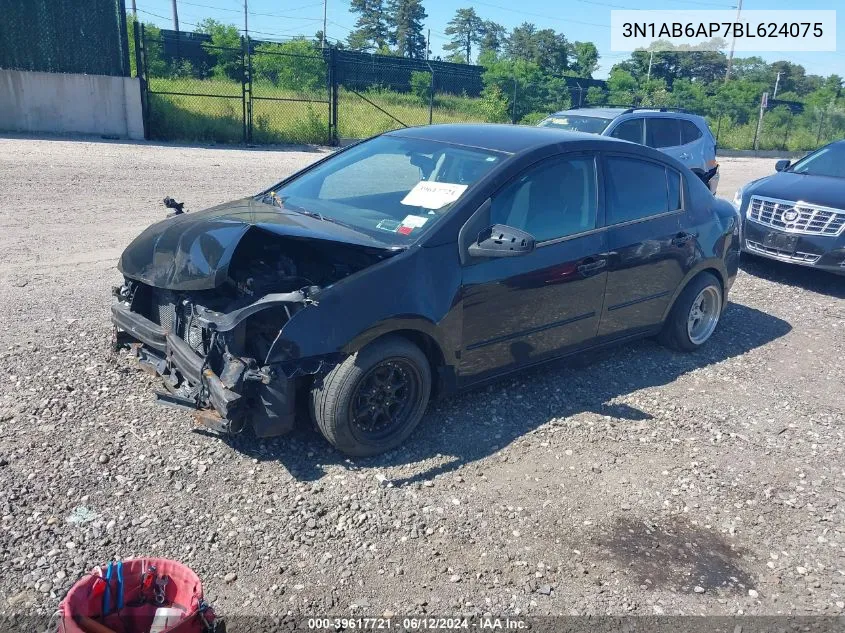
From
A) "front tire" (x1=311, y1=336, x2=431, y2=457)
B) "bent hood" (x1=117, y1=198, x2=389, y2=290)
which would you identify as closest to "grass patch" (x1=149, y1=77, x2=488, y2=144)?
"bent hood" (x1=117, y1=198, x2=389, y2=290)

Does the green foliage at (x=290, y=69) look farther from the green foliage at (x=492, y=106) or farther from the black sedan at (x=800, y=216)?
the black sedan at (x=800, y=216)

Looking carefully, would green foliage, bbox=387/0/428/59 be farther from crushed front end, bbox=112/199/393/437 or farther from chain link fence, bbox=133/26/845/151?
crushed front end, bbox=112/199/393/437

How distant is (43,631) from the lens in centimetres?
281

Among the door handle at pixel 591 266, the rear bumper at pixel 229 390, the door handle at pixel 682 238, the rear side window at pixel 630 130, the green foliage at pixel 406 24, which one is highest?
the green foliage at pixel 406 24

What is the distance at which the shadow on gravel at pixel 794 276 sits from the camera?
337 inches

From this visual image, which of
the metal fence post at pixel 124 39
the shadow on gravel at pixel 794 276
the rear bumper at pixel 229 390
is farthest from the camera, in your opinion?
the metal fence post at pixel 124 39

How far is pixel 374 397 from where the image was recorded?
405 centimetres

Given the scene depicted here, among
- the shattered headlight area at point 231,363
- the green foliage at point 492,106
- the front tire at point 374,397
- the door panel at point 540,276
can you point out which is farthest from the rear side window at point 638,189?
the green foliage at point 492,106

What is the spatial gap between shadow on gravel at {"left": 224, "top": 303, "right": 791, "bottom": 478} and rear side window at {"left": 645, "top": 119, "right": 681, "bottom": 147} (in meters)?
6.52

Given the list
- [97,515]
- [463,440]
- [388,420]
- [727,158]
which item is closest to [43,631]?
[97,515]

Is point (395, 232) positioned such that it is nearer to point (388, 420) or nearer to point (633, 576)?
point (388, 420)

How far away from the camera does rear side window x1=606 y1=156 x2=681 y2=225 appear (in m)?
5.12

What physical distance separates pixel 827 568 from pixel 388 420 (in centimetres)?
233

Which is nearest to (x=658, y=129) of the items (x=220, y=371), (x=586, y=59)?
(x=220, y=371)
